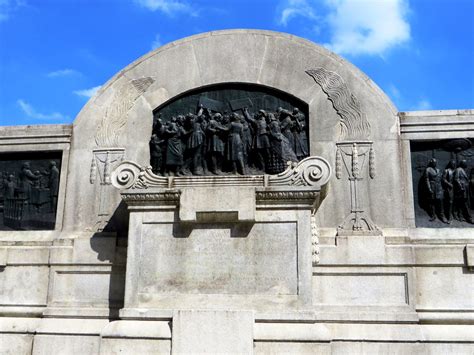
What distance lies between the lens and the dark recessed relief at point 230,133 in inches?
463

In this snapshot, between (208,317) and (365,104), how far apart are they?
542 cm

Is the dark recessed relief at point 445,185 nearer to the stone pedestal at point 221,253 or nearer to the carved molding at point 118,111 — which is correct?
the stone pedestal at point 221,253

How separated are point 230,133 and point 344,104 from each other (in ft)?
7.97

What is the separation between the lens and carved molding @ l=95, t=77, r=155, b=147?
1262 cm

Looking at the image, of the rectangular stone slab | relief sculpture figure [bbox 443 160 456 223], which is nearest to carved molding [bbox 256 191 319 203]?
the rectangular stone slab

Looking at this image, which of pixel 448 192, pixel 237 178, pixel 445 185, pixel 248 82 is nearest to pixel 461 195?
pixel 448 192

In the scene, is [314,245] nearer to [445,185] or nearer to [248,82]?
[445,185]

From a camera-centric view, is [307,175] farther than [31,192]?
No

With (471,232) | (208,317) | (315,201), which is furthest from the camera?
(471,232)

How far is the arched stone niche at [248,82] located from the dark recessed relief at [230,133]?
0.21 m

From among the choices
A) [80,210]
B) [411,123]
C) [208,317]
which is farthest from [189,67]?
[208,317]

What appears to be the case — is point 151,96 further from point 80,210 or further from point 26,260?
point 26,260

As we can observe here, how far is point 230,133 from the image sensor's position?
38.9ft

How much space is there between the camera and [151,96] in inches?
502
